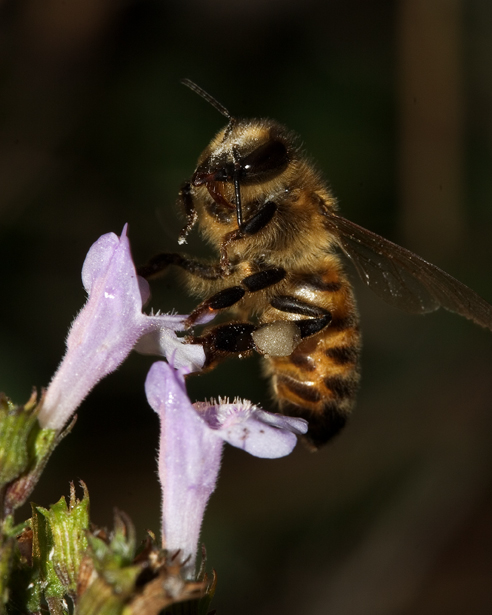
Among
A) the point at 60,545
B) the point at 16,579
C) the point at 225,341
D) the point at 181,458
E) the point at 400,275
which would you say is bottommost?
the point at 16,579

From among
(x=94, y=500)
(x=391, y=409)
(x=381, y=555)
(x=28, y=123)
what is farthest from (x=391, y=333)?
(x=28, y=123)

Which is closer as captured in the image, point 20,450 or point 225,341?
point 20,450

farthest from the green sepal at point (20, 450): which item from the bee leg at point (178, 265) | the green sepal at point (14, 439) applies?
the bee leg at point (178, 265)

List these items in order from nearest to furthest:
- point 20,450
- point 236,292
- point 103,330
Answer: point 20,450, point 103,330, point 236,292

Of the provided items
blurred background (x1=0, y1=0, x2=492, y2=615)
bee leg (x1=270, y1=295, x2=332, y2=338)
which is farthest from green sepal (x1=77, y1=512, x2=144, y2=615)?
blurred background (x1=0, y1=0, x2=492, y2=615)

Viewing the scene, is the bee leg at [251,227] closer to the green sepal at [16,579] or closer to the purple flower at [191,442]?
the purple flower at [191,442]

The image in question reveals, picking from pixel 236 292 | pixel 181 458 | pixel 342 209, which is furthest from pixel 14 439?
pixel 342 209

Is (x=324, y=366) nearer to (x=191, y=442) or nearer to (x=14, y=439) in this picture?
(x=191, y=442)

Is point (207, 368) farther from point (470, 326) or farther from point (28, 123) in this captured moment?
point (470, 326)
